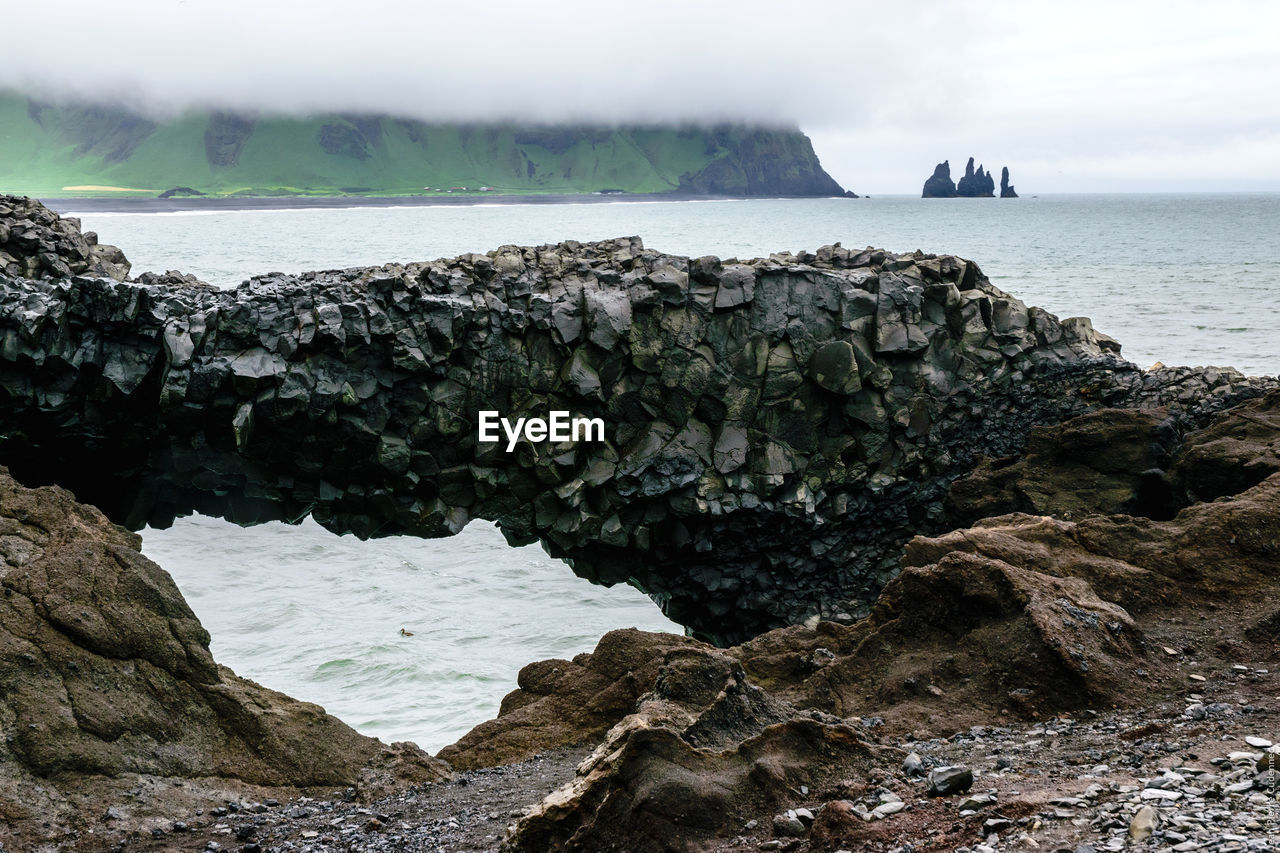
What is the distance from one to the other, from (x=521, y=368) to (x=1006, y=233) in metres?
133

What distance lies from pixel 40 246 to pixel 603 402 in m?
15.9

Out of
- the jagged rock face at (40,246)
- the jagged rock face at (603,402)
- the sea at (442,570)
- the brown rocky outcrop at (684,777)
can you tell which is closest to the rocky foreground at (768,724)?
the brown rocky outcrop at (684,777)

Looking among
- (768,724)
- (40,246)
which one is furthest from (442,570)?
(768,724)

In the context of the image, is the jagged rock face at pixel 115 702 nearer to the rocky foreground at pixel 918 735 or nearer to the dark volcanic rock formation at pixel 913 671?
the rocky foreground at pixel 918 735

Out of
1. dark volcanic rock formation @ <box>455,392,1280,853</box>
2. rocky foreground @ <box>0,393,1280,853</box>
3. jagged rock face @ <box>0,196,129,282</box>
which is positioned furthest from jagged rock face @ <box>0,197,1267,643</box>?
rocky foreground @ <box>0,393,1280,853</box>

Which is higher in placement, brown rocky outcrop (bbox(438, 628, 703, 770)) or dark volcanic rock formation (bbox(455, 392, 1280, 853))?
dark volcanic rock formation (bbox(455, 392, 1280, 853))

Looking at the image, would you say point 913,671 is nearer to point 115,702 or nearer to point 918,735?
point 918,735

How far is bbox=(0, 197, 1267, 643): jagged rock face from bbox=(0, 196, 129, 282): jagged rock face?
7.25 ft

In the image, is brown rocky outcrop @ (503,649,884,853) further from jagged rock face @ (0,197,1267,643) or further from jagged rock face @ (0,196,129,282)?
jagged rock face @ (0,196,129,282)

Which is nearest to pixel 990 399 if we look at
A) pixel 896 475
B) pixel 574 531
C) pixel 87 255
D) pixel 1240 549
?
pixel 896 475

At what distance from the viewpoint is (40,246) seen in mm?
26047

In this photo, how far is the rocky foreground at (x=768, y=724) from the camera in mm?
7273

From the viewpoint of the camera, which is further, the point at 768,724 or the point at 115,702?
Result: the point at 115,702

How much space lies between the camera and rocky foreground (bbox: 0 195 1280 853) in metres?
7.27
